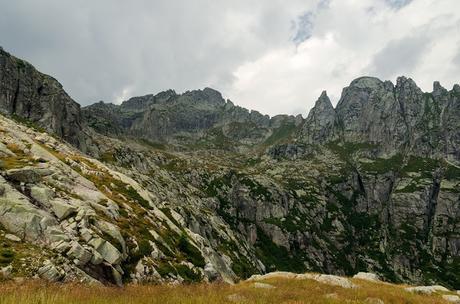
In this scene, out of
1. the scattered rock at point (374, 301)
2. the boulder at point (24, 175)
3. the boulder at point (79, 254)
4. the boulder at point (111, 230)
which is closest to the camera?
the scattered rock at point (374, 301)

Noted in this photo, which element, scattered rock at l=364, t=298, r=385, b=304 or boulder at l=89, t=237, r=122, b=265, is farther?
boulder at l=89, t=237, r=122, b=265

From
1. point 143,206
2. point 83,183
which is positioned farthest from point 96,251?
point 143,206

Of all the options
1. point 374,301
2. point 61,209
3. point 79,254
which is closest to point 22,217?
point 61,209

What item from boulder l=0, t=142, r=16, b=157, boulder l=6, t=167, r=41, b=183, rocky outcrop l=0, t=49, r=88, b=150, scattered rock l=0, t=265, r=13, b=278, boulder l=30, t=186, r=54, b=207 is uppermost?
rocky outcrop l=0, t=49, r=88, b=150

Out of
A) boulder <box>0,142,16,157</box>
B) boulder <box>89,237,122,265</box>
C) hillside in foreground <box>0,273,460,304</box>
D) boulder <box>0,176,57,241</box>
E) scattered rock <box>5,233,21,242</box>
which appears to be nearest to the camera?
hillside in foreground <box>0,273,460,304</box>

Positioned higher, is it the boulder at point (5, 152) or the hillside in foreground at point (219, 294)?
the boulder at point (5, 152)

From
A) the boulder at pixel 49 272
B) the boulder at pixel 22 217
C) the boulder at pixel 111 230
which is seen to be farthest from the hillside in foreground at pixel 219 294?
the boulder at pixel 111 230

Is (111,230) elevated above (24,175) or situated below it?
below

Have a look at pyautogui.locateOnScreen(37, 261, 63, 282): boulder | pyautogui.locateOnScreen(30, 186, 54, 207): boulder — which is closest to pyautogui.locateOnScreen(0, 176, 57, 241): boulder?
pyautogui.locateOnScreen(30, 186, 54, 207): boulder

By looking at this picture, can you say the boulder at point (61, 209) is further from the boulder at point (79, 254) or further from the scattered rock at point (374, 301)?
the scattered rock at point (374, 301)

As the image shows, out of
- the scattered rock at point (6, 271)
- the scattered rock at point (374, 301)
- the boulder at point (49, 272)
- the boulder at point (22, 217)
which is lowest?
the scattered rock at point (374, 301)

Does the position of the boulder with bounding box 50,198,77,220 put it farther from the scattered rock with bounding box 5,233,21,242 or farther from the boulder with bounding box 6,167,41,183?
the scattered rock with bounding box 5,233,21,242

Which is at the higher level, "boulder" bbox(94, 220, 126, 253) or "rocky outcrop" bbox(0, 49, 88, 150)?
"rocky outcrop" bbox(0, 49, 88, 150)

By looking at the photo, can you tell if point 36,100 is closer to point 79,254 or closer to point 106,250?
point 106,250
